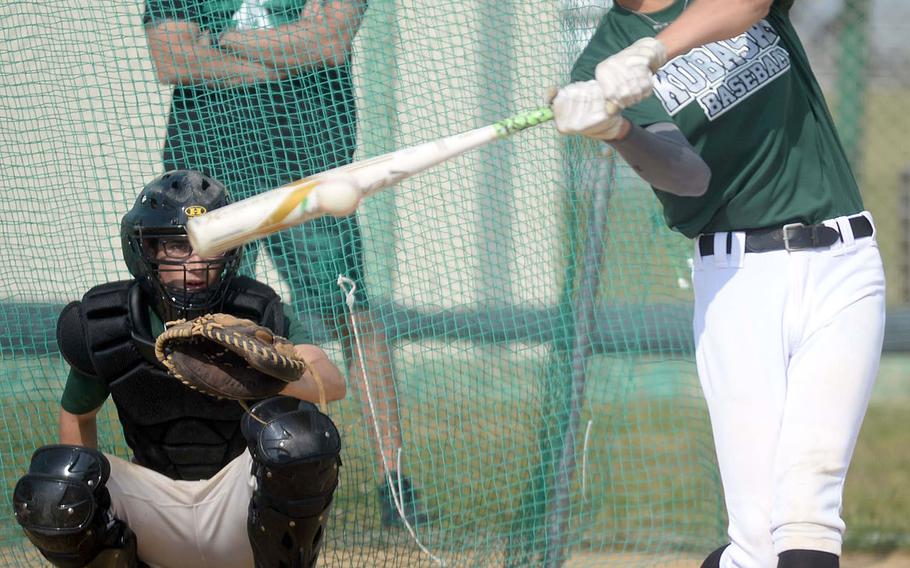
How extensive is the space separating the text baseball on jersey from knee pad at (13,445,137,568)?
65.1 inches

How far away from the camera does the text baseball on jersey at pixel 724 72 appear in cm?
262

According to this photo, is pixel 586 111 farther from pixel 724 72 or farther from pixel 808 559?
pixel 808 559

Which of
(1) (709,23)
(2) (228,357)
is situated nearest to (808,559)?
(1) (709,23)

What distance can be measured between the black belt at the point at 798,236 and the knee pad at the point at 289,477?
108 centimetres

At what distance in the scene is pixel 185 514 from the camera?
3109 mm

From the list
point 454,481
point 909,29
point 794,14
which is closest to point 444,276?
point 454,481

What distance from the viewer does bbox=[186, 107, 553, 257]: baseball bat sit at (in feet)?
7.56

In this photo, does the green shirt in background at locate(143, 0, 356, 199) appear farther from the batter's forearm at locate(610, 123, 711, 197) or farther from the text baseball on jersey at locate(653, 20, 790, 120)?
the batter's forearm at locate(610, 123, 711, 197)

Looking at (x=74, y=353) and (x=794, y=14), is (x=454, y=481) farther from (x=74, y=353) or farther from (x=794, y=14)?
(x=794, y=14)

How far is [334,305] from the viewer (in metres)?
3.88

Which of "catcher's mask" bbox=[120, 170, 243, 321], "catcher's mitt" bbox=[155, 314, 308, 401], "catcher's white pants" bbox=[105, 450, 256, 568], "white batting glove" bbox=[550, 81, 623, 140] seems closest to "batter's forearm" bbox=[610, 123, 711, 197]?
"white batting glove" bbox=[550, 81, 623, 140]

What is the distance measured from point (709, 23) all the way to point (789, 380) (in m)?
0.79

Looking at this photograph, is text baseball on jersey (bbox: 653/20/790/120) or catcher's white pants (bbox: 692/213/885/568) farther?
text baseball on jersey (bbox: 653/20/790/120)

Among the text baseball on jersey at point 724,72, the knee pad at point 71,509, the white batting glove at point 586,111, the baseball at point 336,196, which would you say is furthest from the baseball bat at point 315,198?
the knee pad at point 71,509
